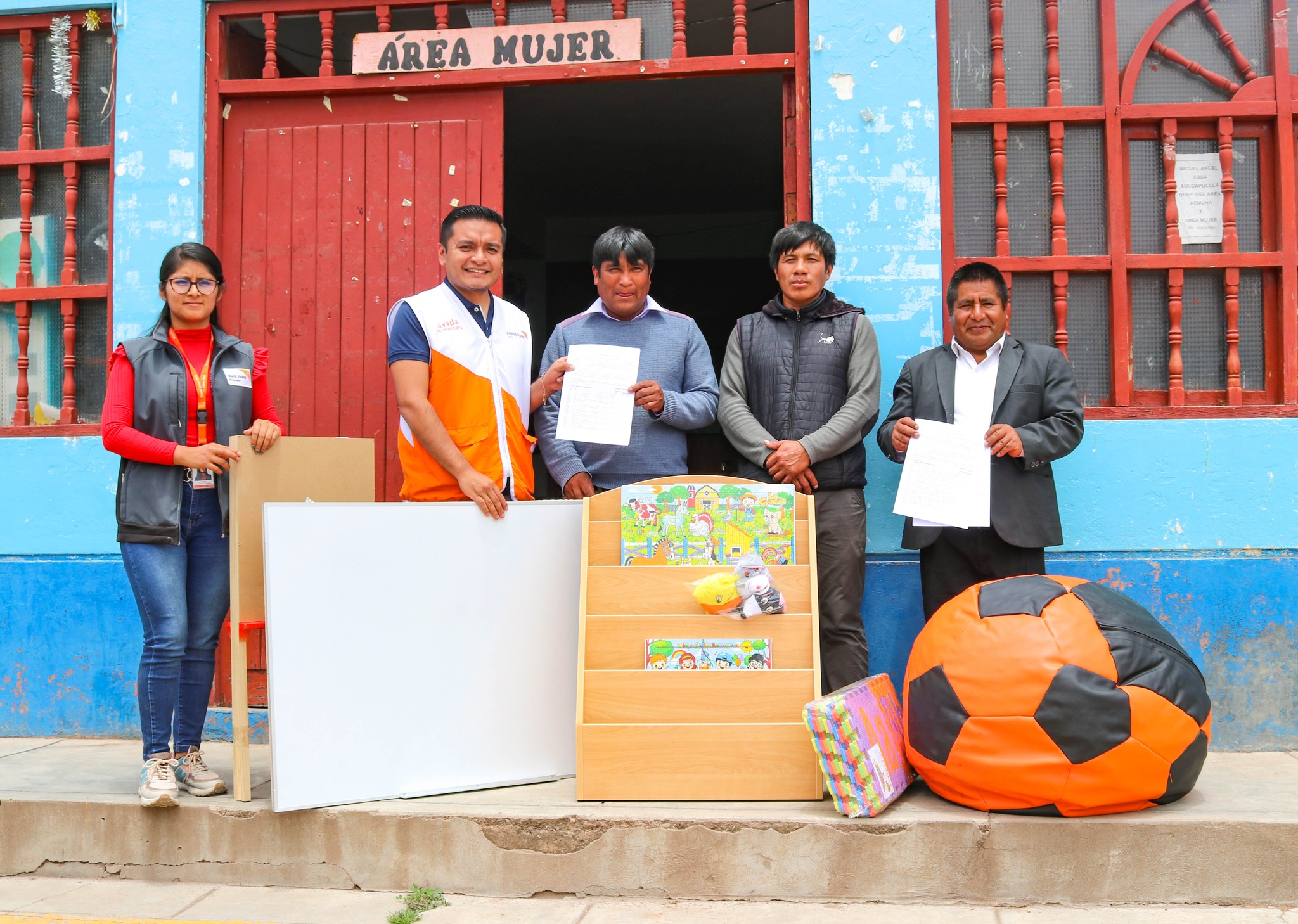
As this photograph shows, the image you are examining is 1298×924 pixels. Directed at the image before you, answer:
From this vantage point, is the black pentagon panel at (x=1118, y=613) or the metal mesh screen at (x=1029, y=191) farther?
the metal mesh screen at (x=1029, y=191)

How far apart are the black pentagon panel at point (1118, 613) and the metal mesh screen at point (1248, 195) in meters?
2.07

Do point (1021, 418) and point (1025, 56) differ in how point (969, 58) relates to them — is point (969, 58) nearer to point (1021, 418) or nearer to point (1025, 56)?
point (1025, 56)

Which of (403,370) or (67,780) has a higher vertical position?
(403,370)

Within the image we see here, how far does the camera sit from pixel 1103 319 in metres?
4.50

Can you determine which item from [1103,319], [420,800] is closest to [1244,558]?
[1103,319]

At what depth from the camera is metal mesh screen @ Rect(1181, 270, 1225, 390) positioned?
449 centimetres

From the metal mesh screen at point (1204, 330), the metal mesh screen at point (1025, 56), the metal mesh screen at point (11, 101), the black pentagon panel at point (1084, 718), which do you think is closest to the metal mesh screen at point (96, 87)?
the metal mesh screen at point (11, 101)

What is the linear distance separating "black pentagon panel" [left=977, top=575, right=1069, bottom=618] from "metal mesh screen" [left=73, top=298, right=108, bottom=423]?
4127 mm

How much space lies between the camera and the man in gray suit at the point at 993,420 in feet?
12.4

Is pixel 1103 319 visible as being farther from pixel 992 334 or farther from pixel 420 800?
pixel 420 800

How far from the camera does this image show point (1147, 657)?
3135 millimetres

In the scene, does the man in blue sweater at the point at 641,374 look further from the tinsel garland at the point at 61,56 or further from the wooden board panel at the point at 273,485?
the tinsel garland at the point at 61,56

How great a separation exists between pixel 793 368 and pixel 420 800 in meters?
2.12

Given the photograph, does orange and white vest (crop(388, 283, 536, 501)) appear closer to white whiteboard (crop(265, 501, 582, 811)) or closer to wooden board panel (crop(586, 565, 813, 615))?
white whiteboard (crop(265, 501, 582, 811))
